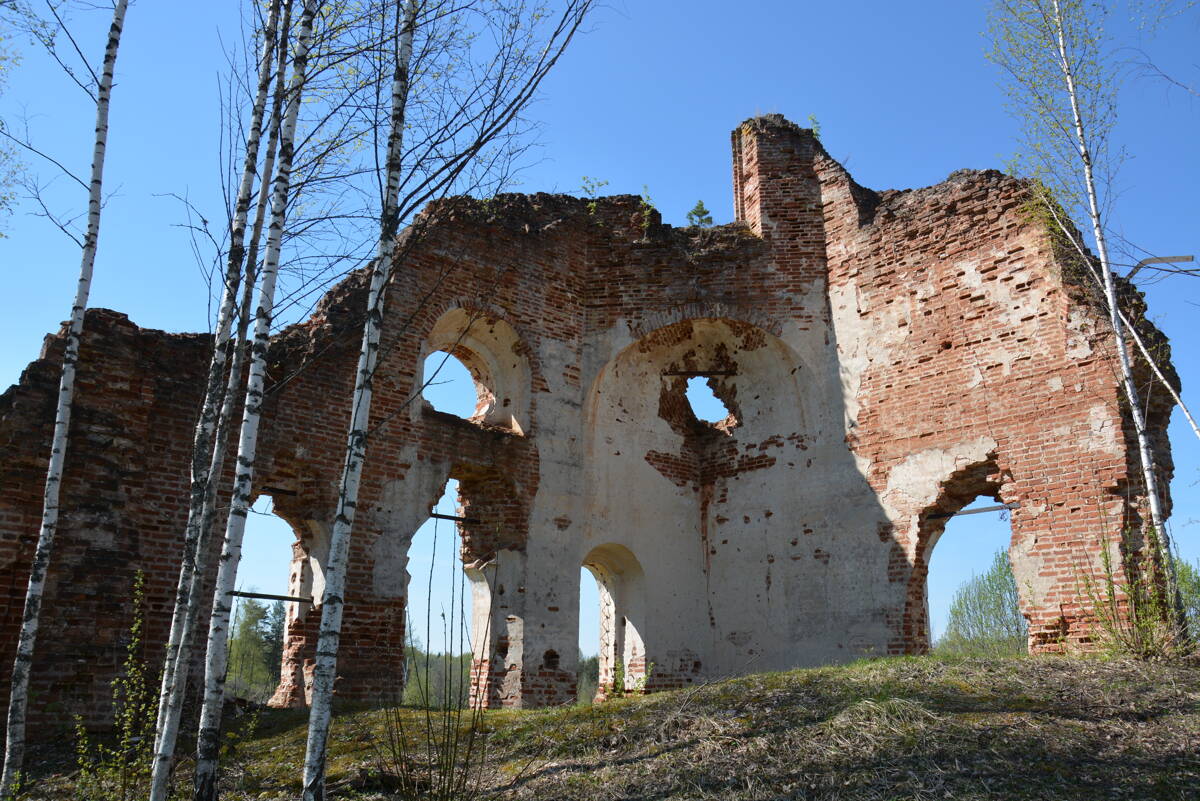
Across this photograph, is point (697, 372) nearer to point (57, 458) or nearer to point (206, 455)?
point (206, 455)

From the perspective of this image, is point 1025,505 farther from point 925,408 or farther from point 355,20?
point 355,20

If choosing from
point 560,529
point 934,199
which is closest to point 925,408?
point 934,199

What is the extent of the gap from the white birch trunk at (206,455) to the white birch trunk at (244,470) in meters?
0.23

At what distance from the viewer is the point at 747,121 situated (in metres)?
13.8

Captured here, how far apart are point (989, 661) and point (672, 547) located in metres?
5.52

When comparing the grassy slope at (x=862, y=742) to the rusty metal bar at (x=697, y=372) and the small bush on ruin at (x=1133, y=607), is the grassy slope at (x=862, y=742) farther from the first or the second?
the rusty metal bar at (x=697, y=372)

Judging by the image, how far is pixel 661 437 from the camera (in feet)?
42.7

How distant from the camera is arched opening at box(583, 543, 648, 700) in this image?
12078mm

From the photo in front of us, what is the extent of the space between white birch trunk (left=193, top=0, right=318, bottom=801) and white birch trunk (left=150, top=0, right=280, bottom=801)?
0.23 m

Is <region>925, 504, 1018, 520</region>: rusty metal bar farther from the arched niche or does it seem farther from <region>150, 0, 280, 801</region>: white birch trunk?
<region>150, 0, 280, 801</region>: white birch trunk

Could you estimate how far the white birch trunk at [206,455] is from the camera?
217 inches

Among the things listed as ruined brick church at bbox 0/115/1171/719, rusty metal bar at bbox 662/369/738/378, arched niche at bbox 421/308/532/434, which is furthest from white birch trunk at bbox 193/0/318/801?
rusty metal bar at bbox 662/369/738/378

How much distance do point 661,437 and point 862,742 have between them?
767cm

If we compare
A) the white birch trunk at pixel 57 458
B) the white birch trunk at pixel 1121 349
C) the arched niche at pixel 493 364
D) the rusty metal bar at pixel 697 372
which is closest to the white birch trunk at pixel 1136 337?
the white birch trunk at pixel 1121 349
